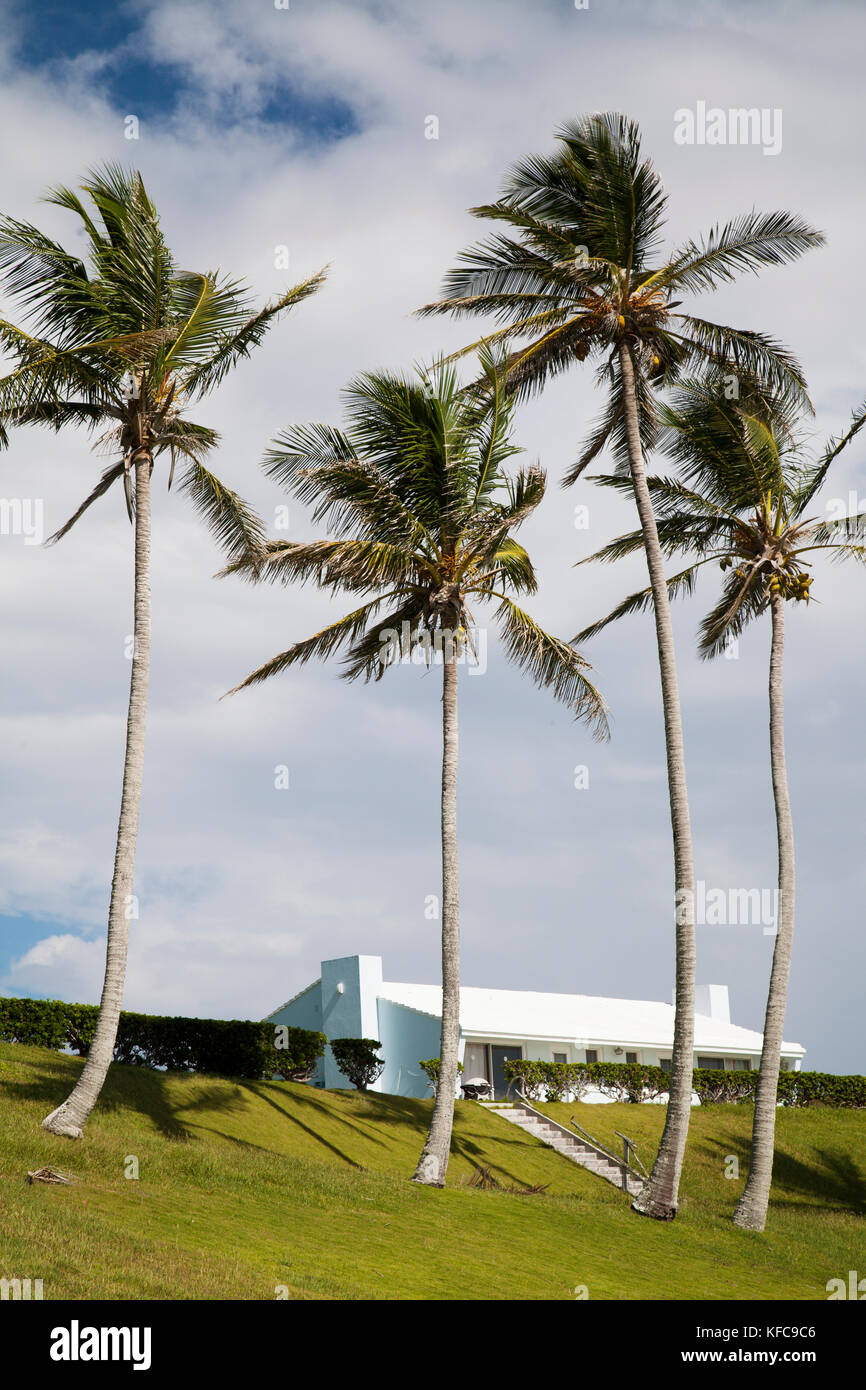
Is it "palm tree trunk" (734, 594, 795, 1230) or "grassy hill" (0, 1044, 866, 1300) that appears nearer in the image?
"grassy hill" (0, 1044, 866, 1300)

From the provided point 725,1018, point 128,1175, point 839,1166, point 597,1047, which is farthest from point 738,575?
point 725,1018

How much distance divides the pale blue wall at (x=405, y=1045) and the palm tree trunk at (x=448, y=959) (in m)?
16.5

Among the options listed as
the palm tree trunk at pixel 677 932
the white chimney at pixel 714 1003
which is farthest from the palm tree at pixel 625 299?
the white chimney at pixel 714 1003

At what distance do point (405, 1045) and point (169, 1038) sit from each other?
44.6 feet

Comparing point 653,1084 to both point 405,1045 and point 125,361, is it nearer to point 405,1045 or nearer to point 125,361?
point 405,1045

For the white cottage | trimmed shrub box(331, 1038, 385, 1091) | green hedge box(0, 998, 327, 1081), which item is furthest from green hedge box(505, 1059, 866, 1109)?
green hedge box(0, 998, 327, 1081)

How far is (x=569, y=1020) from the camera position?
130 ft

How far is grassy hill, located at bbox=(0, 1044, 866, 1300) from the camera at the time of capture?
11.1 meters

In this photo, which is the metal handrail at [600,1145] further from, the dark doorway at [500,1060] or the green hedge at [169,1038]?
the green hedge at [169,1038]

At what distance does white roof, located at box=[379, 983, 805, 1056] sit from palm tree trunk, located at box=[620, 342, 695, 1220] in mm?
16564

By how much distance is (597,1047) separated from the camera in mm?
38750

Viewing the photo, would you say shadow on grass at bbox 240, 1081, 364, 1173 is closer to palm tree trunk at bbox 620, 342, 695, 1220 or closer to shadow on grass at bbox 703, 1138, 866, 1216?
palm tree trunk at bbox 620, 342, 695, 1220

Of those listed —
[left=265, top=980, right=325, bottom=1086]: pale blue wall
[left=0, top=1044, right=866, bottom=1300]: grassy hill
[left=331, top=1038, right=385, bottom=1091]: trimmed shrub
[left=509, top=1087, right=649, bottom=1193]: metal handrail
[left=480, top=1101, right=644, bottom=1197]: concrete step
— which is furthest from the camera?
[left=265, top=980, right=325, bottom=1086]: pale blue wall

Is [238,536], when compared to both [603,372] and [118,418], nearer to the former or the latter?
[118,418]
